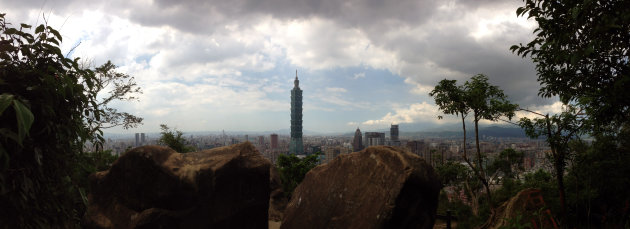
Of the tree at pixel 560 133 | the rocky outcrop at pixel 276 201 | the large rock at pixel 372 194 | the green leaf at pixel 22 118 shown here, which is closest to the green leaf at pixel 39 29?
the green leaf at pixel 22 118

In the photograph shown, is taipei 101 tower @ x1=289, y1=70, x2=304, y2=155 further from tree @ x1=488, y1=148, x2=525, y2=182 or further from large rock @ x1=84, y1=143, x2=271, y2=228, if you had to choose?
large rock @ x1=84, y1=143, x2=271, y2=228

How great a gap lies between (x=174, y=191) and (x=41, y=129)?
448 centimetres

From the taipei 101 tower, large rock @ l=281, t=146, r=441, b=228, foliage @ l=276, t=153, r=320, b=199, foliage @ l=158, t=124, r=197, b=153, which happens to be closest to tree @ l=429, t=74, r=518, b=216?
large rock @ l=281, t=146, r=441, b=228

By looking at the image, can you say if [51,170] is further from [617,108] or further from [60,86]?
[617,108]

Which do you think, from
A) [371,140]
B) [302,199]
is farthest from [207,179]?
[371,140]

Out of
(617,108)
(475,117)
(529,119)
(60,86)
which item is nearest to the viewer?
(60,86)

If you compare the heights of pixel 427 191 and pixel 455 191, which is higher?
pixel 427 191

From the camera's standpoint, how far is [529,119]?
725 centimetres

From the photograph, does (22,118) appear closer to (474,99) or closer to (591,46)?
(591,46)

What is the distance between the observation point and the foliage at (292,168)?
52.5 feet

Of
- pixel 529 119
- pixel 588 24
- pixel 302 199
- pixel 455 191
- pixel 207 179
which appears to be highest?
pixel 588 24

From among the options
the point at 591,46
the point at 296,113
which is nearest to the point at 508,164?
the point at 591,46

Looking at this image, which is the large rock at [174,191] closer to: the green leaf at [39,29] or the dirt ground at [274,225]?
the dirt ground at [274,225]

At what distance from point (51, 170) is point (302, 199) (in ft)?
18.9
